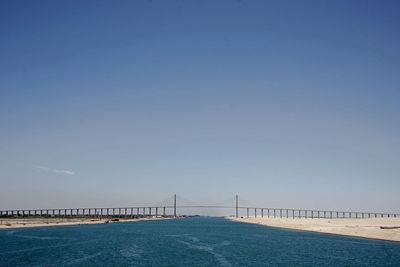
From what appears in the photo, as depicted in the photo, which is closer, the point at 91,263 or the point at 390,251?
the point at 91,263

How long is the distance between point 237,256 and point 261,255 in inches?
153

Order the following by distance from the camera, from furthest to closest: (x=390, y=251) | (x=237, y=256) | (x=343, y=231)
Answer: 1. (x=343, y=231)
2. (x=390, y=251)
3. (x=237, y=256)

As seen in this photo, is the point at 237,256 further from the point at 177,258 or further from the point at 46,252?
the point at 46,252

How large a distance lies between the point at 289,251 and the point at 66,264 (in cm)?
3561

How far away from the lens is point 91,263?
48656 millimetres

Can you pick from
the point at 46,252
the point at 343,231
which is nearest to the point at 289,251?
the point at 46,252

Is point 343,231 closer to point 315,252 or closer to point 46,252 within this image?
point 315,252

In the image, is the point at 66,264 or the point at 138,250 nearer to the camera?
the point at 66,264

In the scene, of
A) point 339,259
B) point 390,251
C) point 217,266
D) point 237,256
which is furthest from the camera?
point 390,251

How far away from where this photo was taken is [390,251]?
6103 cm

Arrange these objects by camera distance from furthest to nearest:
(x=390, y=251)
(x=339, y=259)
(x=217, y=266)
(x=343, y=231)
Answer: (x=343, y=231) < (x=390, y=251) < (x=339, y=259) < (x=217, y=266)

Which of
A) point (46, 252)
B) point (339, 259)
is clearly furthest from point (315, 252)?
point (46, 252)

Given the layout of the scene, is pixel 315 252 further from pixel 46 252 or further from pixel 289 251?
pixel 46 252

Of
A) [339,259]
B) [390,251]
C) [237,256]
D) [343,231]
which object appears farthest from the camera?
[343,231]
